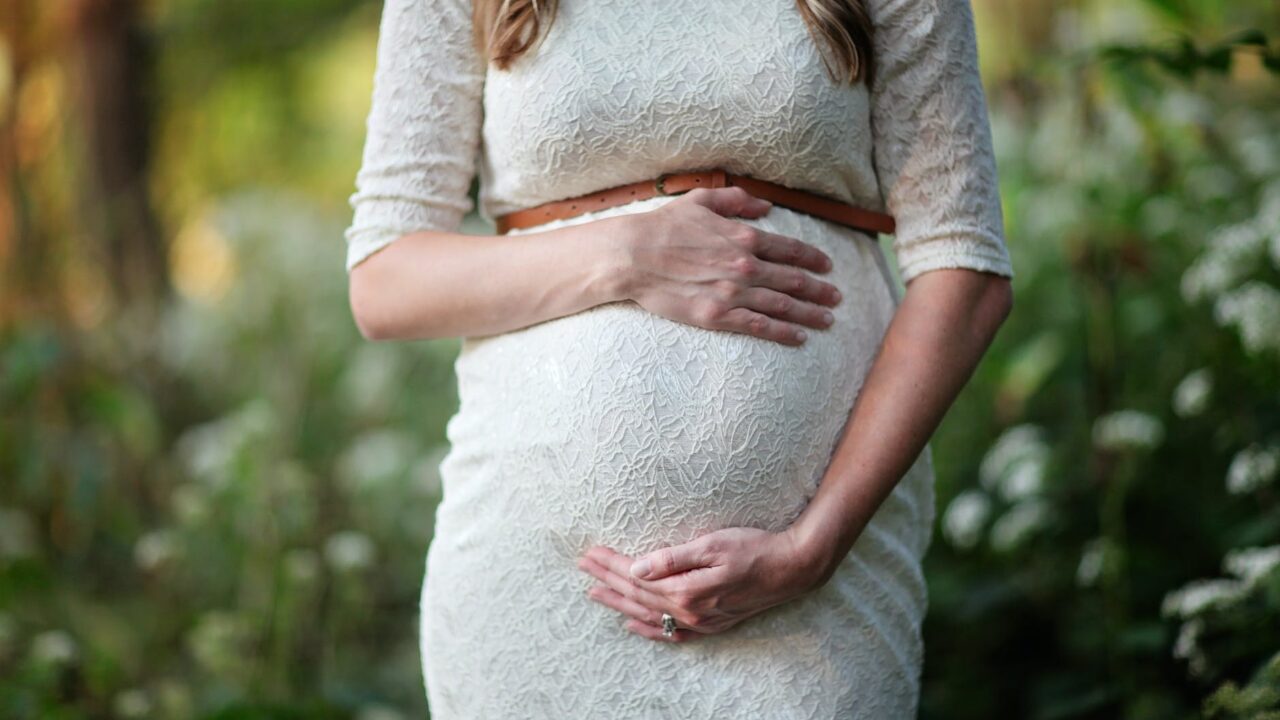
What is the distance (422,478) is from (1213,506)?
7.31ft

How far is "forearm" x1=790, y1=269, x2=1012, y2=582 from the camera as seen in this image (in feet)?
4.16

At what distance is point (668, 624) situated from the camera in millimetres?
1266

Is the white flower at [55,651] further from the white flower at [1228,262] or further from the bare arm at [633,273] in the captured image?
the white flower at [1228,262]

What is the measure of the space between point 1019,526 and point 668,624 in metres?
1.45

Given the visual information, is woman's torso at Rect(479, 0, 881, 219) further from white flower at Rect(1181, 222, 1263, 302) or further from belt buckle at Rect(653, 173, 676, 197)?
white flower at Rect(1181, 222, 1263, 302)

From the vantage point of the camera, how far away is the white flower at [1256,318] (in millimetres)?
2092

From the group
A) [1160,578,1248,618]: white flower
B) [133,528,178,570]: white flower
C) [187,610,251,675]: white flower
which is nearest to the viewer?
[1160,578,1248,618]: white flower

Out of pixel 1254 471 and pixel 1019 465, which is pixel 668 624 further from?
pixel 1019 465

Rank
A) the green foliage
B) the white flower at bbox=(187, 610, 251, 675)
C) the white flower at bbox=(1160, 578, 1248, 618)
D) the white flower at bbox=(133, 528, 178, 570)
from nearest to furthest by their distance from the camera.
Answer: the green foliage → the white flower at bbox=(1160, 578, 1248, 618) → the white flower at bbox=(187, 610, 251, 675) → the white flower at bbox=(133, 528, 178, 570)

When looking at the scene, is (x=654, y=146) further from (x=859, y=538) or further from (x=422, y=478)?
(x=422, y=478)

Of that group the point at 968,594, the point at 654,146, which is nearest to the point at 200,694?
the point at 968,594

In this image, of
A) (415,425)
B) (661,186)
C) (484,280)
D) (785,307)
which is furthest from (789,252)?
(415,425)

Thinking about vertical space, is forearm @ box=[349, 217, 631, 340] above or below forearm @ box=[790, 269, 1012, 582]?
above

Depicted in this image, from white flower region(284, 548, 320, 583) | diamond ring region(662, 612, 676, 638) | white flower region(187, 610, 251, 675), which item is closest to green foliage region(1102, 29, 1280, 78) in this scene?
diamond ring region(662, 612, 676, 638)
